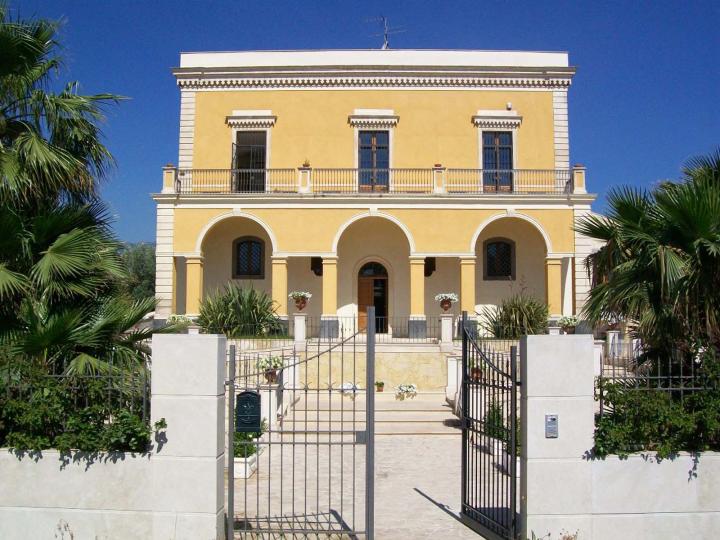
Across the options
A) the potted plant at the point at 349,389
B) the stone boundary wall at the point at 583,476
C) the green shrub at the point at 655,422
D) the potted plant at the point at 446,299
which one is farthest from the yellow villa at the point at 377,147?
the stone boundary wall at the point at 583,476

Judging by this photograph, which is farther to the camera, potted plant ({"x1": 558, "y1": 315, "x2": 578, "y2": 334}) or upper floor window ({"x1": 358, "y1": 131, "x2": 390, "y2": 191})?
upper floor window ({"x1": 358, "y1": 131, "x2": 390, "y2": 191})

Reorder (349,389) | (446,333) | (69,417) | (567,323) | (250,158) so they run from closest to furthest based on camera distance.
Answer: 1. (69,417)
2. (349,389)
3. (446,333)
4. (567,323)
5. (250,158)

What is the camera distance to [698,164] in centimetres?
761

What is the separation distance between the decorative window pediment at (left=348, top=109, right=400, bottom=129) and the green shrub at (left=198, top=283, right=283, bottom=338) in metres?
7.39

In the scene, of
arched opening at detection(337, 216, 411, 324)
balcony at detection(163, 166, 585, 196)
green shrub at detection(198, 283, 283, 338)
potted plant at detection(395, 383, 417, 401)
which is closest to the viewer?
potted plant at detection(395, 383, 417, 401)

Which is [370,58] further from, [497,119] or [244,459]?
[244,459]

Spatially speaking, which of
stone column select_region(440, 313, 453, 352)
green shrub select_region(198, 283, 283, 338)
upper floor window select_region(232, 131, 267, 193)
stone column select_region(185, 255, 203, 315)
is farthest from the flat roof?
stone column select_region(440, 313, 453, 352)

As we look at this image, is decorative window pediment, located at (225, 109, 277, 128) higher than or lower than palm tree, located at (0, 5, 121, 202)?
higher

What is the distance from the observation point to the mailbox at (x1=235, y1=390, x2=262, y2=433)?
233 inches

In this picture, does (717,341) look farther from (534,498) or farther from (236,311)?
(236,311)

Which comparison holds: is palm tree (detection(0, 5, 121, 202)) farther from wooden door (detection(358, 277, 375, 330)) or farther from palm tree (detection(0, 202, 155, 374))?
wooden door (detection(358, 277, 375, 330))

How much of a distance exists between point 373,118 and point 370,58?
2.43 m

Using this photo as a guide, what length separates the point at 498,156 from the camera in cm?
2309

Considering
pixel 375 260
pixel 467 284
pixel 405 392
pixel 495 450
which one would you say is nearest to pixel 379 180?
pixel 375 260
